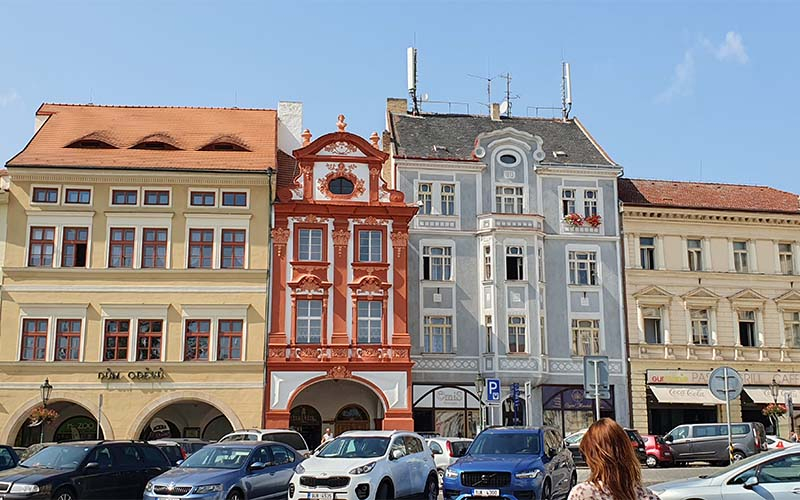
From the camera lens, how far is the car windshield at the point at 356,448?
60.1 ft

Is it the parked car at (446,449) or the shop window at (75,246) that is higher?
the shop window at (75,246)

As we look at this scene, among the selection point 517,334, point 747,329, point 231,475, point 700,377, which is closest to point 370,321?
point 517,334

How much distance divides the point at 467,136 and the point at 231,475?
98.6 feet

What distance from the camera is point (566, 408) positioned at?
40.0 m

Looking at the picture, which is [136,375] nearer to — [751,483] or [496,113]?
[496,113]

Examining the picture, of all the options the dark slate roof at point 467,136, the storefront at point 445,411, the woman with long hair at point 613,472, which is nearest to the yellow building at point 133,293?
the storefront at point 445,411

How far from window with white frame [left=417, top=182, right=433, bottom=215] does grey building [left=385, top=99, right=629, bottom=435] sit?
0.16 feet

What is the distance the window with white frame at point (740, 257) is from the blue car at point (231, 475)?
3048 cm

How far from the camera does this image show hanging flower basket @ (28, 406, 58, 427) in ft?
115

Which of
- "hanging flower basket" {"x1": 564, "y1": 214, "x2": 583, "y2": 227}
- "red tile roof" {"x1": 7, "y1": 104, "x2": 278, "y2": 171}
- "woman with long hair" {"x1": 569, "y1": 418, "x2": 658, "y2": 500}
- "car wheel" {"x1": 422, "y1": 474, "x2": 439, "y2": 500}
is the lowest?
"car wheel" {"x1": 422, "y1": 474, "x2": 439, "y2": 500}

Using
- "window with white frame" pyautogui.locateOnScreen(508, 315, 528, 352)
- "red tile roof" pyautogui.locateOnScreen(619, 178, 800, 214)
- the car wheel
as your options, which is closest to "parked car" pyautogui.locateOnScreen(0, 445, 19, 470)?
the car wheel

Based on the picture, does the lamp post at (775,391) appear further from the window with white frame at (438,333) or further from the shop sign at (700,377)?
the window with white frame at (438,333)

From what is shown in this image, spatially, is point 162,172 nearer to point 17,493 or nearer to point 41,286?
point 41,286

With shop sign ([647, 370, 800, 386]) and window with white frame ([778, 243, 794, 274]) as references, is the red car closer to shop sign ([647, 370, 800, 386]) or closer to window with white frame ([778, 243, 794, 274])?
shop sign ([647, 370, 800, 386])
